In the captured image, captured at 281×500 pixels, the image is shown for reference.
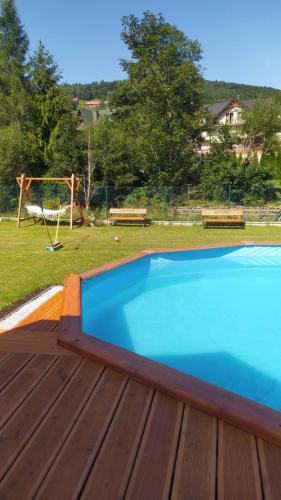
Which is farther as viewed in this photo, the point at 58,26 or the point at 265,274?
the point at 58,26

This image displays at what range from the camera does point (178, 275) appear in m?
8.17

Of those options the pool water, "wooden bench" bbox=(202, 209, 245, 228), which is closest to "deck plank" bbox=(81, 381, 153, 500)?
the pool water

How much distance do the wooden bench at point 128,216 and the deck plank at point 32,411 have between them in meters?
10.9

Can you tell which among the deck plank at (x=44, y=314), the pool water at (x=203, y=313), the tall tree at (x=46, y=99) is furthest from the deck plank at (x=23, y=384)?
the tall tree at (x=46, y=99)

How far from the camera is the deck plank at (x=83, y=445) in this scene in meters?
1.81

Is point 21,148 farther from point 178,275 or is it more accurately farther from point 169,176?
point 178,275

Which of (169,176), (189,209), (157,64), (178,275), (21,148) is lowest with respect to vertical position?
(178,275)

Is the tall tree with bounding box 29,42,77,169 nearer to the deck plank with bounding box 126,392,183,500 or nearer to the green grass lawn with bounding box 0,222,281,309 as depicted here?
the green grass lawn with bounding box 0,222,281,309

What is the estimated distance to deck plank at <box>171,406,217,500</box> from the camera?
178 centimetres

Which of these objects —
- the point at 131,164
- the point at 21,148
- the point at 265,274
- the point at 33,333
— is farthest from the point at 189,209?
the point at 33,333

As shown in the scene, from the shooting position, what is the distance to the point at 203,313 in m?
6.34

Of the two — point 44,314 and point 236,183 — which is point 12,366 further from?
point 236,183

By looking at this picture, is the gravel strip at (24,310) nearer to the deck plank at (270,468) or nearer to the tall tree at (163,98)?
the deck plank at (270,468)

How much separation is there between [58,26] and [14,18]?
38.1 ft
